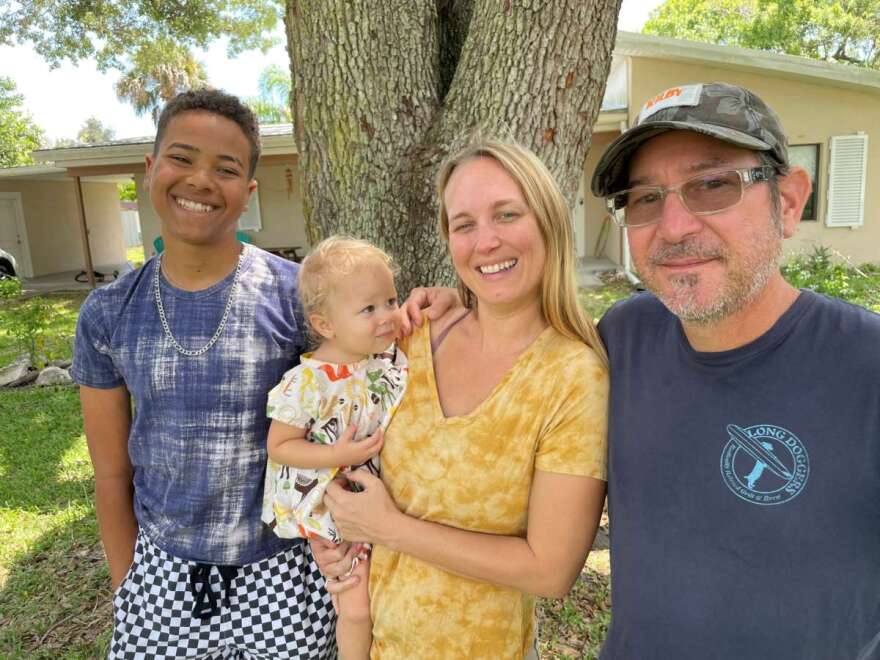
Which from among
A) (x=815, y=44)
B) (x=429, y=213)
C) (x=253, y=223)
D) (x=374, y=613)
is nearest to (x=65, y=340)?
(x=253, y=223)

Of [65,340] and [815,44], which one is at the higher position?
[815,44]

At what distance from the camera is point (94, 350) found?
6.62ft

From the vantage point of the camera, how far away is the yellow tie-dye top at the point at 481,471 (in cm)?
168

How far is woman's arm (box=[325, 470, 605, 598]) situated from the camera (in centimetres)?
164

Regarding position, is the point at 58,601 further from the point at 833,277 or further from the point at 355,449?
the point at 833,277

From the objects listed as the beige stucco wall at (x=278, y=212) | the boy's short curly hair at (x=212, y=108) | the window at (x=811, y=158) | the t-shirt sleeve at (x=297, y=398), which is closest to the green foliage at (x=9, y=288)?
the beige stucco wall at (x=278, y=212)

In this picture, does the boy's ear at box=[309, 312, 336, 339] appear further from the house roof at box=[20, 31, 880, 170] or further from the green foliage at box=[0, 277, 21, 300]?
the house roof at box=[20, 31, 880, 170]

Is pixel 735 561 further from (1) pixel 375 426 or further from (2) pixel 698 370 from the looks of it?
(1) pixel 375 426

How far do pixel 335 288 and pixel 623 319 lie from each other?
0.92 metres

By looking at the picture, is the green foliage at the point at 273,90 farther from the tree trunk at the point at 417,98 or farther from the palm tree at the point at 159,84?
the tree trunk at the point at 417,98

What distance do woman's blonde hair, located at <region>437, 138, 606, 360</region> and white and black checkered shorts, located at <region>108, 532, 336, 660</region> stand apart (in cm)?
122

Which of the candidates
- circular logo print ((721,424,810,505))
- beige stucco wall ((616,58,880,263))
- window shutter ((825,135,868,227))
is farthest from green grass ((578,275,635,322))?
circular logo print ((721,424,810,505))

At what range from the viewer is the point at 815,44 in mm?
26328

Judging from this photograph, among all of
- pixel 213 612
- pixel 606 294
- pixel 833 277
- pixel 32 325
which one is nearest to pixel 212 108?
pixel 213 612
